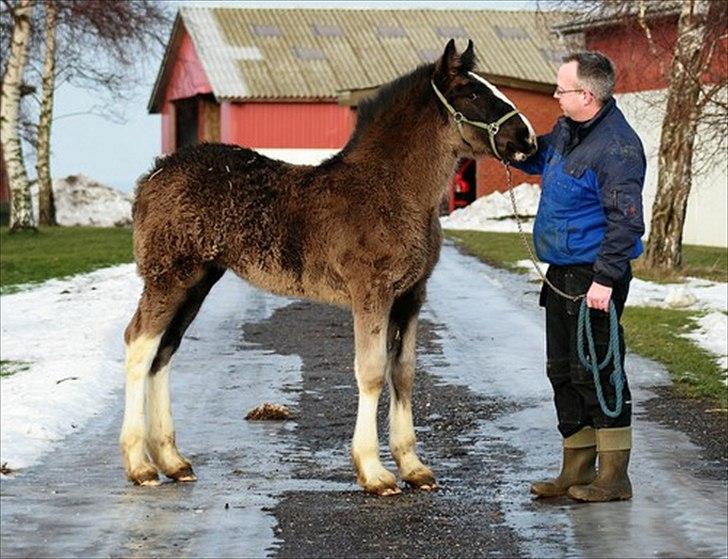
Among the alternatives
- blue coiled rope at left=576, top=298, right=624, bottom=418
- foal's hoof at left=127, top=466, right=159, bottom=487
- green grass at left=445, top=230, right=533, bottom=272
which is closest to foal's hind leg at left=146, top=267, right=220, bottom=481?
foal's hoof at left=127, top=466, right=159, bottom=487

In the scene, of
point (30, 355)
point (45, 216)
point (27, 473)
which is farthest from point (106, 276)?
point (45, 216)

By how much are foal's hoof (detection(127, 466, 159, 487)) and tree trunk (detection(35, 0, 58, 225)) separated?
41041mm

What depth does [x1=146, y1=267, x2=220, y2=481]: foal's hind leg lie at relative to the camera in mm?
9250

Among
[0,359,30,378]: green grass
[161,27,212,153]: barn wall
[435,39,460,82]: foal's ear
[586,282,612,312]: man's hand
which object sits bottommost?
[0,359,30,378]: green grass

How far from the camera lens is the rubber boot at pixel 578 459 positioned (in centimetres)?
865

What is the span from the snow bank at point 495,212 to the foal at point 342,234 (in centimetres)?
3345

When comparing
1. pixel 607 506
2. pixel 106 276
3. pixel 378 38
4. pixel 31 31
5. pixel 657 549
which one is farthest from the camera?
pixel 378 38

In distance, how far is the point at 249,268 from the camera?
30.1ft

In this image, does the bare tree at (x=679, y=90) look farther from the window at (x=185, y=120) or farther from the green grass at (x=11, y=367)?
the window at (x=185, y=120)

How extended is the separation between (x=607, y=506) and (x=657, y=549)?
42.8 inches

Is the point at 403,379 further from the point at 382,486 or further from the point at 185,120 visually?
the point at 185,120

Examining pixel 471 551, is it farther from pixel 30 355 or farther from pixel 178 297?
pixel 30 355

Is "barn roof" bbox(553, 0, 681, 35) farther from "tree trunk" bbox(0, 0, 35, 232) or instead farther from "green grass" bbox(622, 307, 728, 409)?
"tree trunk" bbox(0, 0, 35, 232)

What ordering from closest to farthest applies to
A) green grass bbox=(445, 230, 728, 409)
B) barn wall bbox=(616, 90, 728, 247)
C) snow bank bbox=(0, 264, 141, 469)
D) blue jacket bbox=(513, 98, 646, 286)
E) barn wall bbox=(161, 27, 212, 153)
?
blue jacket bbox=(513, 98, 646, 286)
snow bank bbox=(0, 264, 141, 469)
green grass bbox=(445, 230, 728, 409)
barn wall bbox=(616, 90, 728, 247)
barn wall bbox=(161, 27, 212, 153)
